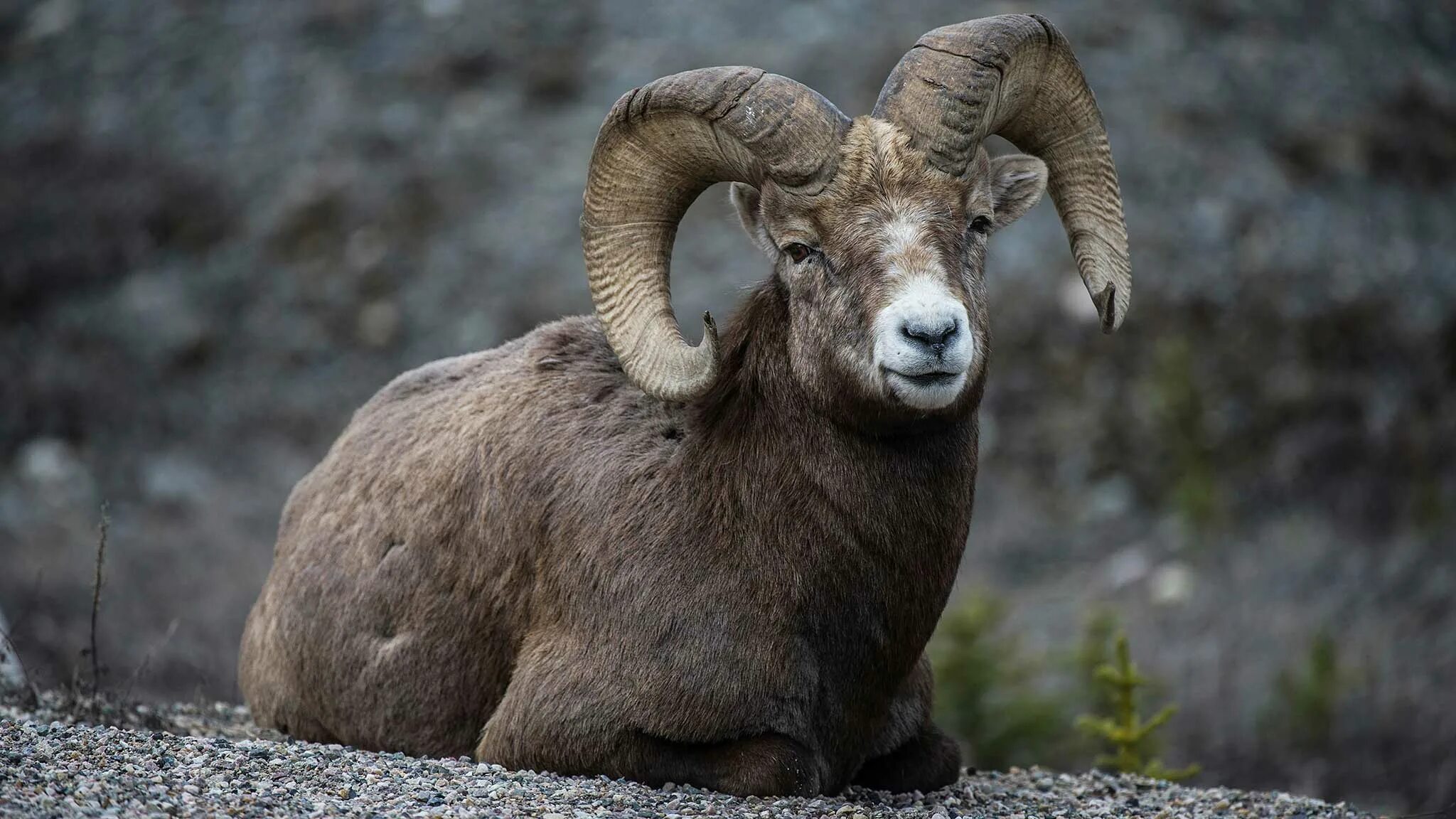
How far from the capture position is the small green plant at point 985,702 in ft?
50.5

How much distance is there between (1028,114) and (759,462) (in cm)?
250

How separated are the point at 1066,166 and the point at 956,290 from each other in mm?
2097

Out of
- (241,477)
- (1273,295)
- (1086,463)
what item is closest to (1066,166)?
(1086,463)

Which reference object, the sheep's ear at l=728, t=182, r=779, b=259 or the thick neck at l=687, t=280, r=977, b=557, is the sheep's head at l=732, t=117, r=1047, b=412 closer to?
the sheep's ear at l=728, t=182, r=779, b=259

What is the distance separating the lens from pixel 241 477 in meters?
26.0

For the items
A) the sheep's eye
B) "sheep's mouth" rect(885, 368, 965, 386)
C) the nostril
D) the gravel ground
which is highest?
the sheep's eye

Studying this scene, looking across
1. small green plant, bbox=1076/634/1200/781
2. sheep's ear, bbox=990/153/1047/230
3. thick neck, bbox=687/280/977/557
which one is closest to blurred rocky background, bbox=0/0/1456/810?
small green plant, bbox=1076/634/1200/781

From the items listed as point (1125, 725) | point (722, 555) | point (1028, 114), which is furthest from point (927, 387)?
point (1125, 725)

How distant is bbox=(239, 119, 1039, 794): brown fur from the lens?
7.78 metres

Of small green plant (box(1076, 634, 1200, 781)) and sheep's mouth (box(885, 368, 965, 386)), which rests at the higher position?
sheep's mouth (box(885, 368, 965, 386))

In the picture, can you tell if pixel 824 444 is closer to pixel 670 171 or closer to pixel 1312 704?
pixel 670 171

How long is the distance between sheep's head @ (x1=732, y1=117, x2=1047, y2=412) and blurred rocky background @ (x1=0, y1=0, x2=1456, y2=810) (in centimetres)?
1104

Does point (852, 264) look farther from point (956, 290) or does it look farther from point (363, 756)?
point (363, 756)

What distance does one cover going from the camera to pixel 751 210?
842 centimetres
